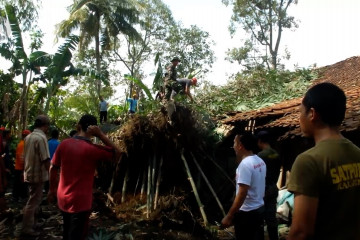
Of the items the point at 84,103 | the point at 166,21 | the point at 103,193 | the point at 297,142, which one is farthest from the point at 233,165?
the point at 166,21

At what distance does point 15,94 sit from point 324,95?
52.9ft

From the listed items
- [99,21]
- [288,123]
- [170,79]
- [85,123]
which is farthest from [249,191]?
[99,21]

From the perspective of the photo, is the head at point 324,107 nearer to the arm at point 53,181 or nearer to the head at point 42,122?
the arm at point 53,181

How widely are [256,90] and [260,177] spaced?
1264 cm

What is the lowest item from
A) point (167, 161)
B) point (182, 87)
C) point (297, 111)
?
point (167, 161)

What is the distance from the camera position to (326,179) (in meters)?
1.78

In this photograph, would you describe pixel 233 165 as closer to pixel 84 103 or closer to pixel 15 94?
pixel 15 94

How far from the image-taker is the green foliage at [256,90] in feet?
47.6

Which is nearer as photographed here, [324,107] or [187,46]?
[324,107]

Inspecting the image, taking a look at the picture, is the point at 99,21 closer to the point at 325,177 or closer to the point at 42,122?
the point at 42,122

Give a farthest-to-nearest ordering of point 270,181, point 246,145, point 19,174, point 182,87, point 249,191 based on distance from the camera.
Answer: point 182,87
point 19,174
point 270,181
point 246,145
point 249,191

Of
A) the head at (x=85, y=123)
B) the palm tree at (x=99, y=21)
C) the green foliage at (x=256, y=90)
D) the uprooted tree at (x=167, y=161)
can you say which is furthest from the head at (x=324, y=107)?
the palm tree at (x=99, y=21)

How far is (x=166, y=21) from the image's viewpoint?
104ft

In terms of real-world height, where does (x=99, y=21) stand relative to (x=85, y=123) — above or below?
above
